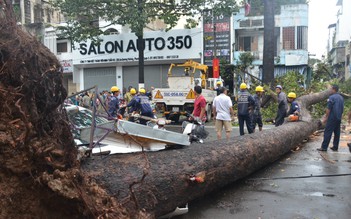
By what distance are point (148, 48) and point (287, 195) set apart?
22797 millimetres

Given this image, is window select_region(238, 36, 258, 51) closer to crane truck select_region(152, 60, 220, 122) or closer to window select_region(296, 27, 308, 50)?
window select_region(296, 27, 308, 50)

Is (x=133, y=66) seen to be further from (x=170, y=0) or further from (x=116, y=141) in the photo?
(x=116, y=141)

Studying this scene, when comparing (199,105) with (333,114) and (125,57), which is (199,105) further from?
(125,57)

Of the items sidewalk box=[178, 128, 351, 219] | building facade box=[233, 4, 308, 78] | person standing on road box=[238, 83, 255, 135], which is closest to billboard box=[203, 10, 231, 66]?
building facade box=[233, 4, 308, 78]

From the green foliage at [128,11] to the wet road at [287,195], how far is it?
14563 millimetres

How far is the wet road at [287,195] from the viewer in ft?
15.9

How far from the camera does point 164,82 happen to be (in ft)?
89.9

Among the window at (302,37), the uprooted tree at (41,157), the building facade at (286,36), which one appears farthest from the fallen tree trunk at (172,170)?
the window at (302,37)

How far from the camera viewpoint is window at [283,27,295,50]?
29.7m

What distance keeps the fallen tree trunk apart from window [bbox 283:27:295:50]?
24.5 m

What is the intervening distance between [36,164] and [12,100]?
1.78ft

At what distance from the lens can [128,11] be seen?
20484mm

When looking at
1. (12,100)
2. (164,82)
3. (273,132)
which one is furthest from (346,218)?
(164,82)

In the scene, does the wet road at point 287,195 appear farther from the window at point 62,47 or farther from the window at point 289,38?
the window at point 62,47
